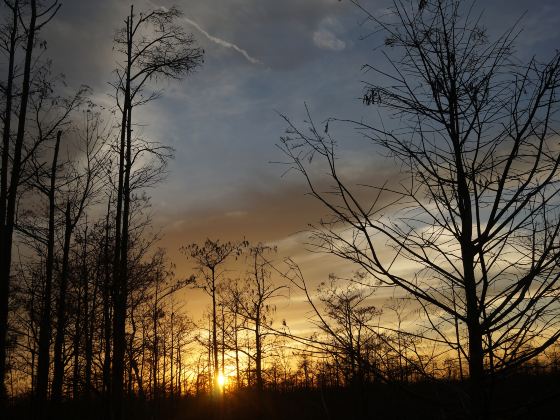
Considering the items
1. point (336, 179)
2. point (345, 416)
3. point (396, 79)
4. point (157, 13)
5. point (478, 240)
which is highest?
point (157, 13)

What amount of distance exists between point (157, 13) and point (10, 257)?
7.02 metres

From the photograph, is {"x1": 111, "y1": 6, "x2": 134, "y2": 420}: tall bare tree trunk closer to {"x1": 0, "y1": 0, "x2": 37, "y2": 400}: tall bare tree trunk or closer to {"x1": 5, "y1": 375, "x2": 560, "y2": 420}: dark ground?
{"x1": 0, "y1": 0, "x2": 37, "y2": 400}: tall bare tree trunk

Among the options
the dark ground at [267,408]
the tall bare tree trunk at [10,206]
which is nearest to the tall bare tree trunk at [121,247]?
the tall bare tree trunk at [10,206]

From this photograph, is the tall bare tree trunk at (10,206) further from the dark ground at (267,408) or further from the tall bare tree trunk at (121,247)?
the dark ground at (267,408)

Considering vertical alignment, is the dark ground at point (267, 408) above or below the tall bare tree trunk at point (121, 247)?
below

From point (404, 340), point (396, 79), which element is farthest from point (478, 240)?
point (396, 79)

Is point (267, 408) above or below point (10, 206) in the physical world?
below

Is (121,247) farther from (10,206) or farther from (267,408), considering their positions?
(267,408)

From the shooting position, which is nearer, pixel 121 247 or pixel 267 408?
pixel 121 247

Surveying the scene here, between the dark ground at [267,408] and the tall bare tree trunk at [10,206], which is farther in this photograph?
the dark ground at [267,408]

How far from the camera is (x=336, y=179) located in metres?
2.78

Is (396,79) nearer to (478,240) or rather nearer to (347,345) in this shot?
(478,240)

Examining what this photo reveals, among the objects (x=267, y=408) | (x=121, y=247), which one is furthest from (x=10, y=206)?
(x=267, y=408)

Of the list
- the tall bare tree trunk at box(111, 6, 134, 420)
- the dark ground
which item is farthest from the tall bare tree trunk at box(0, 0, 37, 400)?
the dark ground
